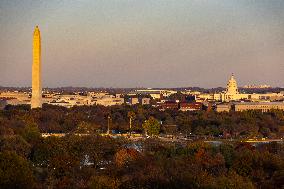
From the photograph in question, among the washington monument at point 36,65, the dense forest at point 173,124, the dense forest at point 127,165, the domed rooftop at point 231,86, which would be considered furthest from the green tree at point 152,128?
the domed rooftop at point 231,86

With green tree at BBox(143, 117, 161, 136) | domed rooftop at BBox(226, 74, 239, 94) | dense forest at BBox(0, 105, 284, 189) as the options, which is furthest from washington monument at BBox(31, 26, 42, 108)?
domed rooftop at BBox(226, 74, 239, 94)

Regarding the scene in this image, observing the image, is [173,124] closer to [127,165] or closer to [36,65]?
[36,65]

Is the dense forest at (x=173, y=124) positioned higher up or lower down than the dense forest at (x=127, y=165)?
lower down

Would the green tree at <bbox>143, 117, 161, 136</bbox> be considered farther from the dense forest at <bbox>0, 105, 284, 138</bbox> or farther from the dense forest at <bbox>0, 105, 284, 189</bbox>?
the dense forest at <bbox>0, 105, 284, 189</bbox>

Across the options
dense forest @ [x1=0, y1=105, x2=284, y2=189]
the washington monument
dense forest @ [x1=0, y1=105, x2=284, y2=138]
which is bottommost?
dense forest @ [x1=0, y1=105, x2=284, y2=138]

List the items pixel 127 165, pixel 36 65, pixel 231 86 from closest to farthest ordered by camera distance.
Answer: pixel 127 165 → pixel 36 65 → pixel 231 86

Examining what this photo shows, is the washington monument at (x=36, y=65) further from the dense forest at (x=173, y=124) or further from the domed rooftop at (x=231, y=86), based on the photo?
the domed rooftop at (x=231, y=86)

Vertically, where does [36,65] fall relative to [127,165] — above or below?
above

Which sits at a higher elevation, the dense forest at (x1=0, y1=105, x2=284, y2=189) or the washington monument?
the washington monument

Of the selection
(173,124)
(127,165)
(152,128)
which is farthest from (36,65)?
(127,165)

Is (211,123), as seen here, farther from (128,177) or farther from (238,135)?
(128,177)

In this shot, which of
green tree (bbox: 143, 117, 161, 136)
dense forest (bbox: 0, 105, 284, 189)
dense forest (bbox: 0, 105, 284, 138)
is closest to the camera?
dense forest (bbox: 0, 105, 284, 189)

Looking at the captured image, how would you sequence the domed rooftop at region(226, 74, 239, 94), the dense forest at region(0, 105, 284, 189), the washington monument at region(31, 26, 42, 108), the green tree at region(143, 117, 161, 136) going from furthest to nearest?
1. the domed rooftop at region(226, 74, 239, 94)
2. the washington monument at region(31, 26, 42, 108)
3. the green tree at region(143, 117, 161, 136)
4. the dense forest at region(0, 105, 284, 189)
